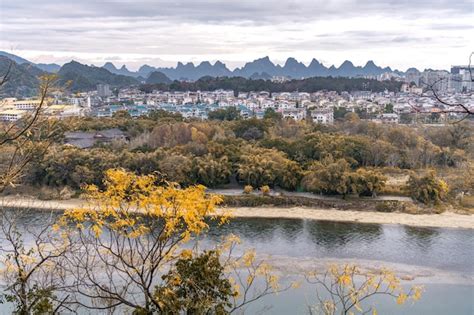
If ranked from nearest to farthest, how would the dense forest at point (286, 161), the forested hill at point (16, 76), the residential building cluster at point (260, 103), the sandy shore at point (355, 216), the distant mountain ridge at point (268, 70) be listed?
1. the forested hill at point (16, 76)
2. the sandy shore at point (355, 216)
3. the dense forest at point (286, 161)
4. the residential building cluster at point (260, 103)
5. the distant mountain ridge at point (268, 70)

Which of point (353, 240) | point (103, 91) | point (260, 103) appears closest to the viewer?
point (353, 240)

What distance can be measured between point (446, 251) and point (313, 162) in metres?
5.62

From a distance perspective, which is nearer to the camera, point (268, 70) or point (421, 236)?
point (421, 236)

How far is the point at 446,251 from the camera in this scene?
10.0m

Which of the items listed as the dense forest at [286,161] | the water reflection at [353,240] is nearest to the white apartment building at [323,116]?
the dense forest at [286,161]

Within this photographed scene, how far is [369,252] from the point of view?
393 inches

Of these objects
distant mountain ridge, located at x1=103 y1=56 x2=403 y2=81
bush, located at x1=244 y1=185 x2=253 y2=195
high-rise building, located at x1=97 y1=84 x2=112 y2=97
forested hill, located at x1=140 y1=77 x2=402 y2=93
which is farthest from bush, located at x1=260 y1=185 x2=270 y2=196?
distant mountain ridge, located at x1=103 y1=56 x2=403 y2=81

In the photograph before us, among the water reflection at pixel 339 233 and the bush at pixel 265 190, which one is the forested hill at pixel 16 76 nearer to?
the water reflection at pixel 339 233

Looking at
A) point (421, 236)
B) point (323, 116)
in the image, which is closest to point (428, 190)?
point (421, 236)

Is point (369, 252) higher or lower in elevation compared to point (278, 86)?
lower

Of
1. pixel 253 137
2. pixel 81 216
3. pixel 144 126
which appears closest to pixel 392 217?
pixel 253 137

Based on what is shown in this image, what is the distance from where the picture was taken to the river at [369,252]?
7633mm

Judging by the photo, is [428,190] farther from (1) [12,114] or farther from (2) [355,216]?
(1) [12,114]

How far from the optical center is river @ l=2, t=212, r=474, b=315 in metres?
7.63
